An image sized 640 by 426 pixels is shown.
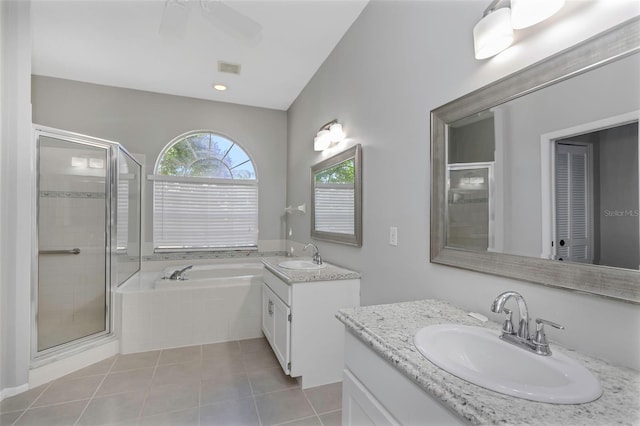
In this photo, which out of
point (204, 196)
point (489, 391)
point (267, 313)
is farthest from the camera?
point (204, 196)

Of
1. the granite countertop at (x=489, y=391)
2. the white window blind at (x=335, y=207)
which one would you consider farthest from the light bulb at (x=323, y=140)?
the granite countertop at (x=489, y=391)

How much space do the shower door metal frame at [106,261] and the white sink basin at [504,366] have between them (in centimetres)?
272

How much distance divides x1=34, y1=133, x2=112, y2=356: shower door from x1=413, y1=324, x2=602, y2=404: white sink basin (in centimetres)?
281

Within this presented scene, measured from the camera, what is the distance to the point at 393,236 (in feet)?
5.97

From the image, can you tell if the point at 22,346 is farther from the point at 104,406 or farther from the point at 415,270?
the point at 415,270

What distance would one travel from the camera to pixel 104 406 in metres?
1.88

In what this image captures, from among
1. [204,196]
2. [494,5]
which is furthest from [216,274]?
[494,5]

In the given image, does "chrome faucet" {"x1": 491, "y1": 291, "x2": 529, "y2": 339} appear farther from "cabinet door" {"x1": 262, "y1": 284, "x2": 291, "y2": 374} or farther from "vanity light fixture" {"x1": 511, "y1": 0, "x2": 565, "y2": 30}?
"cabinet door" {"x1": 262, "y1": 284, "x2": 291, "y2": 374}

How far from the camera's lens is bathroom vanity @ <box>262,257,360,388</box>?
6.68ft

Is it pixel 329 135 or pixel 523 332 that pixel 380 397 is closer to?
pixel 523 332

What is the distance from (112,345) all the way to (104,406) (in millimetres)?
835

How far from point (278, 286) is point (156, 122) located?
106 inches

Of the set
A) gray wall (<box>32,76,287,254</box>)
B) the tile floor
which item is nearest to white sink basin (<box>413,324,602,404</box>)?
the tile floor

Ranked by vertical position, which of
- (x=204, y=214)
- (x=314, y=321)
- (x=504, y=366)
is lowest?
(x=314, y=321)
